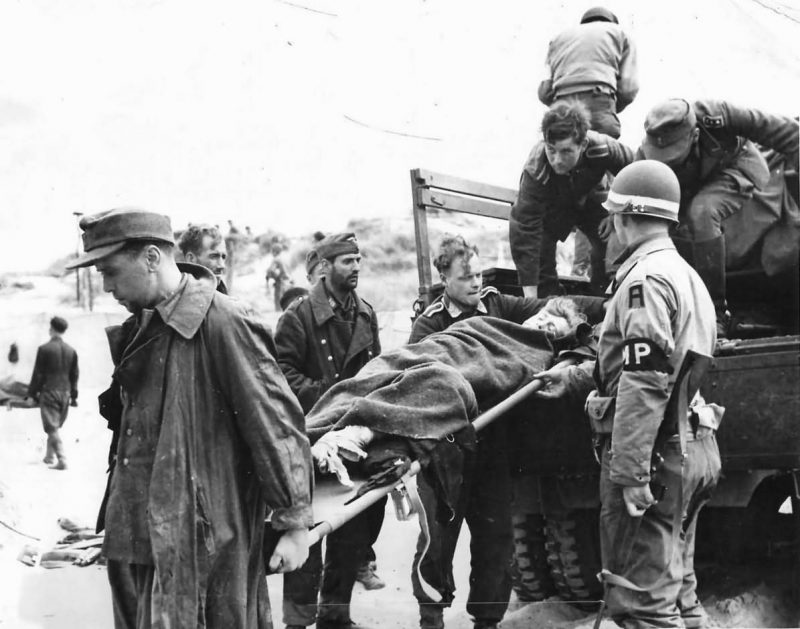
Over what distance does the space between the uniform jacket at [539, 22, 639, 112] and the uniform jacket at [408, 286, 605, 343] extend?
1981mm

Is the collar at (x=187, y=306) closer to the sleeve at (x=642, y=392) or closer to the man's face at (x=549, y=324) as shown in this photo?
the sleeve at (x=642, y=392)

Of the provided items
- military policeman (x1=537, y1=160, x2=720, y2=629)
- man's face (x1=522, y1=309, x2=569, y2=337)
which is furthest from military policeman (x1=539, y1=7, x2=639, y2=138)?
military policeman (x1=537, y1=160, x2=720, y2=629)

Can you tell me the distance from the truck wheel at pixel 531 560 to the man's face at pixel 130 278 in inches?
134

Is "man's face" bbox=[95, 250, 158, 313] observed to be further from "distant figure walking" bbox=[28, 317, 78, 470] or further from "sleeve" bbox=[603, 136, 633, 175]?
"distant figure walking" bbox=[28, 317, 78, 470]

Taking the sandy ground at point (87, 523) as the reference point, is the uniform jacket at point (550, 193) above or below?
above

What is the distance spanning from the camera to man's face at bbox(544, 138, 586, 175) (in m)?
5.76

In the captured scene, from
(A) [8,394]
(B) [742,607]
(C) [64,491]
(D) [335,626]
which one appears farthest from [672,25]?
(A) [8,394]

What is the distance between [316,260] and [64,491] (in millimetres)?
4749

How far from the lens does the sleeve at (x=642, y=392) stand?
342 centimetres

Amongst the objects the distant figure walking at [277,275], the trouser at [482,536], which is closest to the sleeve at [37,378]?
the distant figure walking at [277,275]

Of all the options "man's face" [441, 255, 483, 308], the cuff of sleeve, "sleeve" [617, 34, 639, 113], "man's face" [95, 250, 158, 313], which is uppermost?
"sleeve" [617, 34, 639, 113]

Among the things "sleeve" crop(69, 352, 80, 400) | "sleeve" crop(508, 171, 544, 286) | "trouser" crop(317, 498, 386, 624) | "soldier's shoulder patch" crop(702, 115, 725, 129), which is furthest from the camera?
"sleeve" crop(69, 352, 80, 400)

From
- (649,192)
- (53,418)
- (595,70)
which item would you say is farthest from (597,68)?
(53,418)

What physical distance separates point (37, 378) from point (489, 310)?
643 cm
